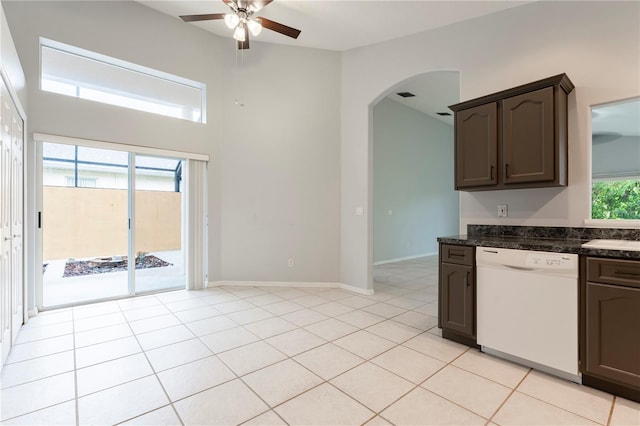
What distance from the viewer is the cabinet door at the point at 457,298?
8.30 feet

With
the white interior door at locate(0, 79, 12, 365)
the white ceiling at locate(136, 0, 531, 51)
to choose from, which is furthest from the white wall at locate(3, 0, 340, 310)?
the white interior door at locate(0, 79, 12, 365)

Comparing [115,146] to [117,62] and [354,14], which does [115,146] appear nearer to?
[117,62]

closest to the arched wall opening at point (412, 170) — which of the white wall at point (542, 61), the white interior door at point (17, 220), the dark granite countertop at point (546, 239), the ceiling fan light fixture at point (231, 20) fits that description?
the white wall at point (542, 61)

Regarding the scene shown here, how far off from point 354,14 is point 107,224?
403 centimetres

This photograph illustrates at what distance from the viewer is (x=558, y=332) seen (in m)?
2.06

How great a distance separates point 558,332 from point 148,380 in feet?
9.22

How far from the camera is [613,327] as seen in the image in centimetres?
188

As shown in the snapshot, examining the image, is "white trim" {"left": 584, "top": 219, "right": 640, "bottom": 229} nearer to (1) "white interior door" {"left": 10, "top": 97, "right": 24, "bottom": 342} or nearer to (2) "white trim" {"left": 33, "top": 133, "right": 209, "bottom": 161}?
(2) "white trim" {"left": 33, "top": 133, "right": 209, "bottom": 161}

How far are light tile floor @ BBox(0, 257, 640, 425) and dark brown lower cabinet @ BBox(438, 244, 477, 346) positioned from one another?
13 cm

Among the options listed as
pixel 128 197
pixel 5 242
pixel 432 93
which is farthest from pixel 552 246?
pixel 432 93

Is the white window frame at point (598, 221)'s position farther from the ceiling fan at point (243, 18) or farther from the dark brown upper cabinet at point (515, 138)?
the ceiling fan at point (243, 18)

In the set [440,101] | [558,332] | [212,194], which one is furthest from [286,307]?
[440,101]

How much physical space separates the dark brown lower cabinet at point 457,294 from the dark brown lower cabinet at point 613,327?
2.39 feet

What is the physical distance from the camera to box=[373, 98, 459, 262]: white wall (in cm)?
663
